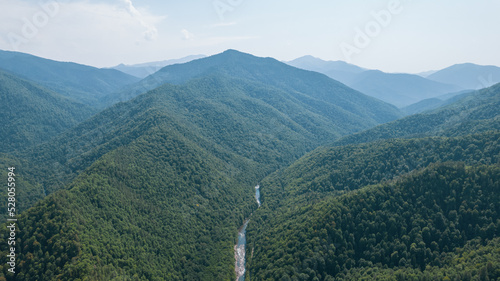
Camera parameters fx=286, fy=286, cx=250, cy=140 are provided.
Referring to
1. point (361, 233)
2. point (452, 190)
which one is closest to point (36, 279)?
point (361, 233)

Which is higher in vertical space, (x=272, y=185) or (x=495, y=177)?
(x=495, y=177)

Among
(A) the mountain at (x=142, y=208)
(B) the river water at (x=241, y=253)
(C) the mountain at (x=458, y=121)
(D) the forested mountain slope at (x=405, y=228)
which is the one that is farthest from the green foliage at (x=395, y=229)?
(C) the mountain at (x=458, y=121)

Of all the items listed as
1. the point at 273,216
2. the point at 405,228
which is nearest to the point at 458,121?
the point at 405,228

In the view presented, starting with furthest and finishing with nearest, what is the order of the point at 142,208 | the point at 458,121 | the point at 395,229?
the point at 458,121 → the point at 142,208 → the point at 395,229

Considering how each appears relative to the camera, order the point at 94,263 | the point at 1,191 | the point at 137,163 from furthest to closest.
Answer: the point at 1,191
the point at 137,163
the point at 94,263

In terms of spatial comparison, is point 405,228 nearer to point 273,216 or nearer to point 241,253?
point 273,216

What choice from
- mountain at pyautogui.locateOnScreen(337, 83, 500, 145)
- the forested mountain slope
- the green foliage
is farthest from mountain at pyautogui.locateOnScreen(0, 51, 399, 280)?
mountain at pyautogui.locateOnScreen(337, 83, 500, 145)

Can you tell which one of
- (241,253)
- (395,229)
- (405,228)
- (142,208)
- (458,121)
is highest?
(458,121)

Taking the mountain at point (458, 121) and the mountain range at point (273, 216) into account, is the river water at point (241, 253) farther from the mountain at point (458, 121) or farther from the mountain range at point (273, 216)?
the mountain at point (458, 121)

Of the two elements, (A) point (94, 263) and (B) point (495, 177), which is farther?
(B) point (495, 177)

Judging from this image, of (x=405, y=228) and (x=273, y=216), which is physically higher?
(x=405, y=228)

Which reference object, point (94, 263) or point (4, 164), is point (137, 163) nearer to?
point (94, 263)
